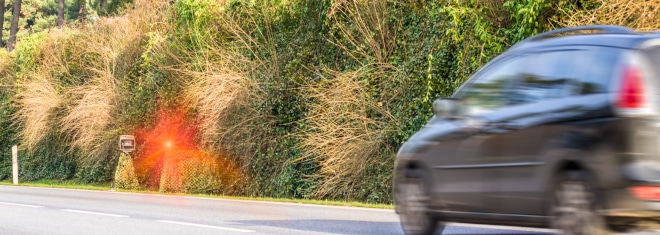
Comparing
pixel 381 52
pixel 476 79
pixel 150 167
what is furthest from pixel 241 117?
pixel 476 79

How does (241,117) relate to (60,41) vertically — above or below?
below

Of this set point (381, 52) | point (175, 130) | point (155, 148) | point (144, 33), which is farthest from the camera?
point (144, 33)

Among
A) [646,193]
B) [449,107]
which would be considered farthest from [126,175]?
[646,193]

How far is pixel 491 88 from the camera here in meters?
8.66

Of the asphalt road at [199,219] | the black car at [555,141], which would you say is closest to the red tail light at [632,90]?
the black car at [555,141]

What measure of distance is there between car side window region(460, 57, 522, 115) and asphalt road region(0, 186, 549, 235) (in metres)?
2.28

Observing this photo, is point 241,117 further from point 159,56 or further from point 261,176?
point 159,56

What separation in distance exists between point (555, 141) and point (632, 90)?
69 cm

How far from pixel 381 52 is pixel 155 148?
11798 mm

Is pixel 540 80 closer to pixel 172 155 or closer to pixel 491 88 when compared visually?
pixel 491 88

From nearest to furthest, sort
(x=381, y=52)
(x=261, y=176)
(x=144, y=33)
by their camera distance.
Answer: (x=381, y=52), (x=261, y=176), (x=144, y=33)

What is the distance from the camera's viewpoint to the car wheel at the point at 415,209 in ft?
31.2

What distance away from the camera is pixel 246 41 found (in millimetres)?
25547

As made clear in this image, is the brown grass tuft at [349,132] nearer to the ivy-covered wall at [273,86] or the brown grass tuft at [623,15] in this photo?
the ivy-covered wall at [273,86]
